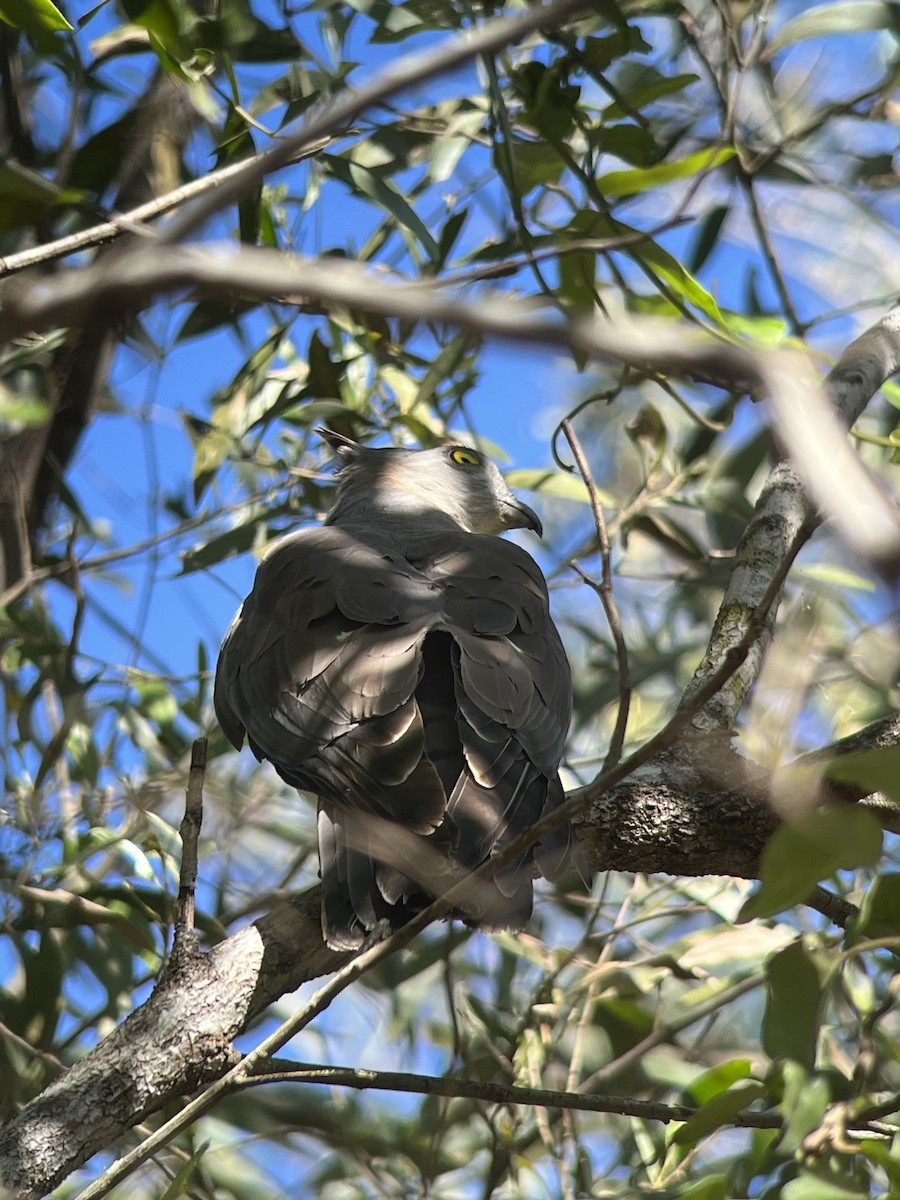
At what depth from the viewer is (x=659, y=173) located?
3365 millimetres

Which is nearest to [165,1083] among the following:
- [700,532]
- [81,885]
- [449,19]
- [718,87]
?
[81,885]

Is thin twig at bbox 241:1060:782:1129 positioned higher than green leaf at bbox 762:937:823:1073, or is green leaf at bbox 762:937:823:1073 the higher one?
thin twig at bbox 241:1060:782:1129

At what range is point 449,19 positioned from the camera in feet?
12.3

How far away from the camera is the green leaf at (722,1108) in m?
1.64

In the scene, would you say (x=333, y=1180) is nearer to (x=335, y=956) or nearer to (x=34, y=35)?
(x=335, y=956)

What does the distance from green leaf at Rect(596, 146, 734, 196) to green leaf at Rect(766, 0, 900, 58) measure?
2.99 feet

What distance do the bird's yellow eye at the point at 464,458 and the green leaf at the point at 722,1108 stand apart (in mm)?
3603

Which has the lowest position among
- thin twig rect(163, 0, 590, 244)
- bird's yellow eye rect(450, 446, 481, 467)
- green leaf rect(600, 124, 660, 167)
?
thin twig rect(163, 0, 590, 244)

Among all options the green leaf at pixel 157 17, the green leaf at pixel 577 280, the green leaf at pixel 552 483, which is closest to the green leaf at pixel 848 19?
the green leaf at pixel 577 280

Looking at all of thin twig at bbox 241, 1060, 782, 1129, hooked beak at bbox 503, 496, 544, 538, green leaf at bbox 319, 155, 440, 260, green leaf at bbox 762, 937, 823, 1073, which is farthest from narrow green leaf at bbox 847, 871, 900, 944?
hooked beak at bbox 503, 496, 544, 538

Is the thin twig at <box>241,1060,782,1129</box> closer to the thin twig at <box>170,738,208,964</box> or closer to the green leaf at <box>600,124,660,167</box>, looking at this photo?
the thin twig at <box>170,738,208,964</box>

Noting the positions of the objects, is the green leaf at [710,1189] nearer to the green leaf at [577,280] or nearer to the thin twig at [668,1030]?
the thin twig at [668,1030]

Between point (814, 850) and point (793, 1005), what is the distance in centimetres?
22

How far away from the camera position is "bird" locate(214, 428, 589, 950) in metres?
2.63
